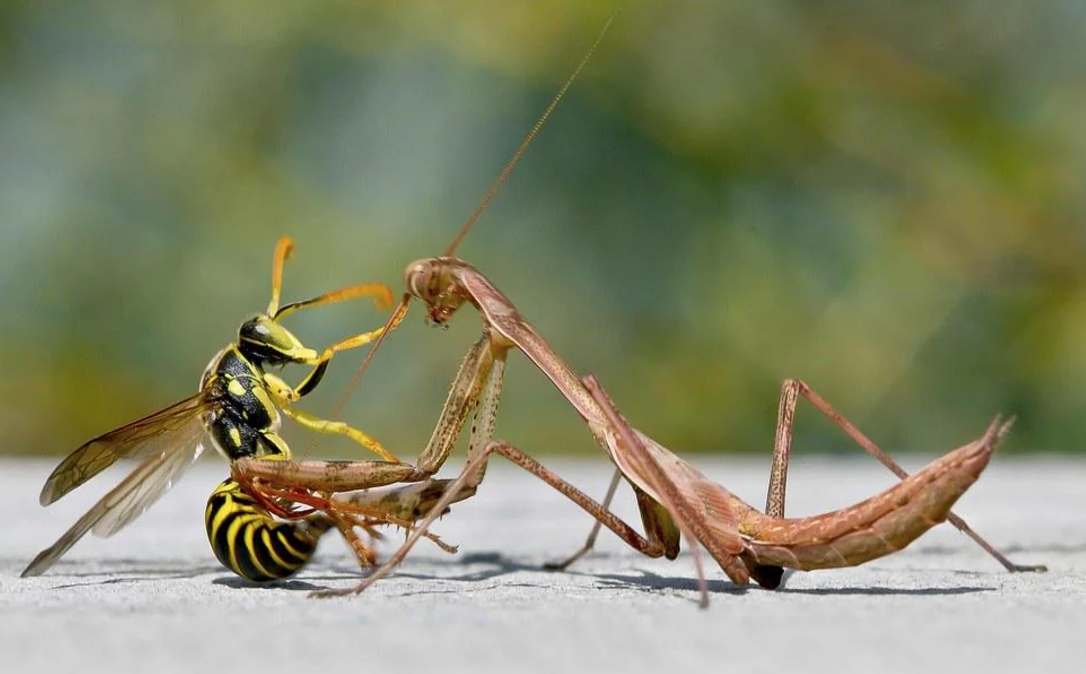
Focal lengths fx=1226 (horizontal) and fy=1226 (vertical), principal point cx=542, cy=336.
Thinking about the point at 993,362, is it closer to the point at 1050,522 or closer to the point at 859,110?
the point at 859,110

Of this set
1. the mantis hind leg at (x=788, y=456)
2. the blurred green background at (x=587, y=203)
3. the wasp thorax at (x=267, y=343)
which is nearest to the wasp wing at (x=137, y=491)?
the wasp thorax at (x=267, y=343)

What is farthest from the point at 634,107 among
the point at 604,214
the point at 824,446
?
the point at 824,446

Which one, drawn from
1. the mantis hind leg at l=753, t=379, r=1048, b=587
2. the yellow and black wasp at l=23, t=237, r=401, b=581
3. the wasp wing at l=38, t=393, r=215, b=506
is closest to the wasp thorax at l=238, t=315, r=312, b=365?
the yellow and black wasp at l=23, t=237, r=401, b=581

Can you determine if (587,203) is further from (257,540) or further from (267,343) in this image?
(257,540)

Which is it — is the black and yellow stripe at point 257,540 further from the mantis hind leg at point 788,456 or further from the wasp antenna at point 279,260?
the mantis hind leg at point 788,456

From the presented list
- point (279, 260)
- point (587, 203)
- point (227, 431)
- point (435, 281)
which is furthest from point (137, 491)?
point (587, 203)

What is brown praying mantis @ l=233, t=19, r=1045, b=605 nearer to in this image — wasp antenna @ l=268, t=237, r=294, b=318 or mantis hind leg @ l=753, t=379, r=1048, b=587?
mantis hind leg @ l=753, t=379, r=1048, b=587

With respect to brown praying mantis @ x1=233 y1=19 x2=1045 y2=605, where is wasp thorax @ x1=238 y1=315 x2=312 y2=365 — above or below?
below
